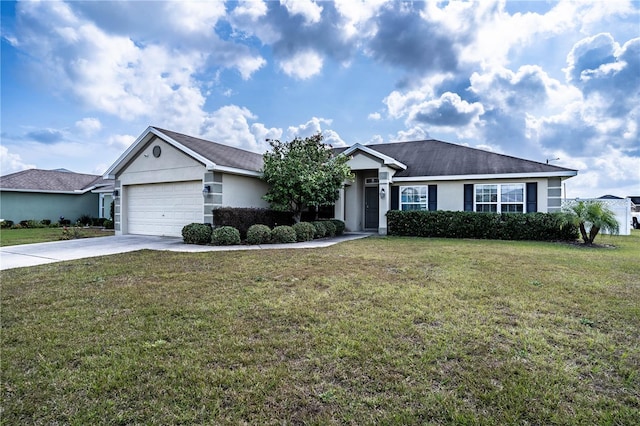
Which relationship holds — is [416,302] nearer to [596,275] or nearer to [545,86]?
[596,275]

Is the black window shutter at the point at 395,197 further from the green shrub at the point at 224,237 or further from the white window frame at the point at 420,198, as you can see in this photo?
the green shrub at the point at 224,237

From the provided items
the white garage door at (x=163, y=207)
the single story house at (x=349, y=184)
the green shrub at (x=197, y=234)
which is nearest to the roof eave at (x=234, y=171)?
the single story house at (x=349, y=184)

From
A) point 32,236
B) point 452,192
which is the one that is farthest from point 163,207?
point 452,192

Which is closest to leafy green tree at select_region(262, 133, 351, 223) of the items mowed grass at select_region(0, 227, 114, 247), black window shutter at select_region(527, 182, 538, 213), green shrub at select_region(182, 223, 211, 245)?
green shrub at select_region(182, 223, 211, 245)

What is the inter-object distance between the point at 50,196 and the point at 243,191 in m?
18.2

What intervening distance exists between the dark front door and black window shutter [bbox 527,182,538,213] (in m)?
6.78

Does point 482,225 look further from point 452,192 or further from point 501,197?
point 452,192

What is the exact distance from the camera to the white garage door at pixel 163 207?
13.3 m

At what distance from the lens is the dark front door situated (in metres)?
17.1

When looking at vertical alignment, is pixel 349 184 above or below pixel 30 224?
above

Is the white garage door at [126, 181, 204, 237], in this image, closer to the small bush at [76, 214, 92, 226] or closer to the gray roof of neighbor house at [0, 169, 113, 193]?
the small bush at [76, 214, 92, 226]

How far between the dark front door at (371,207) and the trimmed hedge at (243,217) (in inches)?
208

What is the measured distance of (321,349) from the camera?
3.31 metres

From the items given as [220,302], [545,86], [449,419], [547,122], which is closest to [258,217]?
[220,302]
